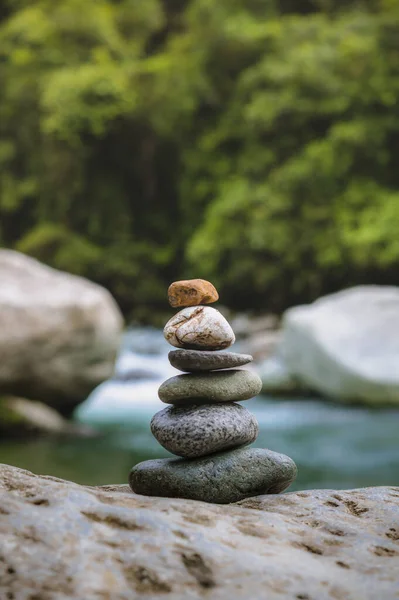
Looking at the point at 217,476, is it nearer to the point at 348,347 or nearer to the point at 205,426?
the point at 205,426

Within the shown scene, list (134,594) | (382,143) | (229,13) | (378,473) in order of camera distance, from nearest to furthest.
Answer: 1. (134,594)
2. (378,473)
3. (382,143)
4. (229,13)

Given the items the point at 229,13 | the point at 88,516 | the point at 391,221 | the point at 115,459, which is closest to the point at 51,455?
the point at 115,459

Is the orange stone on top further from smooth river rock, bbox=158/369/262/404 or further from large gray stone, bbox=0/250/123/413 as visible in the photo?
large gray stone, bbox=0/250/123/413

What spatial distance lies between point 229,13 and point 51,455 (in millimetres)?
15051

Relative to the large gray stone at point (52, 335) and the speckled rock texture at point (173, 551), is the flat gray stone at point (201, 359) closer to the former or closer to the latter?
the speckled rock texture at point (173, 551)

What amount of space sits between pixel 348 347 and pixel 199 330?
6271mm

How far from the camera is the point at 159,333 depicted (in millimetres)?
15219

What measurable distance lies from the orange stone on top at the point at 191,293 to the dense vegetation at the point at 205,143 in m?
11.9

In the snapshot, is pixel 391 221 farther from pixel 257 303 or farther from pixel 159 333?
pixel 159 333

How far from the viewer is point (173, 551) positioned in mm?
1938

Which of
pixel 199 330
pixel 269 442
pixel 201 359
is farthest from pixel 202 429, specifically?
pixel 269 442

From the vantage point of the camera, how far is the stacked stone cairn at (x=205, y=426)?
8.89 ft

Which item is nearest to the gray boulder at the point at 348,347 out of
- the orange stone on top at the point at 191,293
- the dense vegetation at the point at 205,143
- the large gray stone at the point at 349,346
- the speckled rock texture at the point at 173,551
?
the large gray stone at the point at 349,346

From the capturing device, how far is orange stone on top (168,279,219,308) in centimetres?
292
